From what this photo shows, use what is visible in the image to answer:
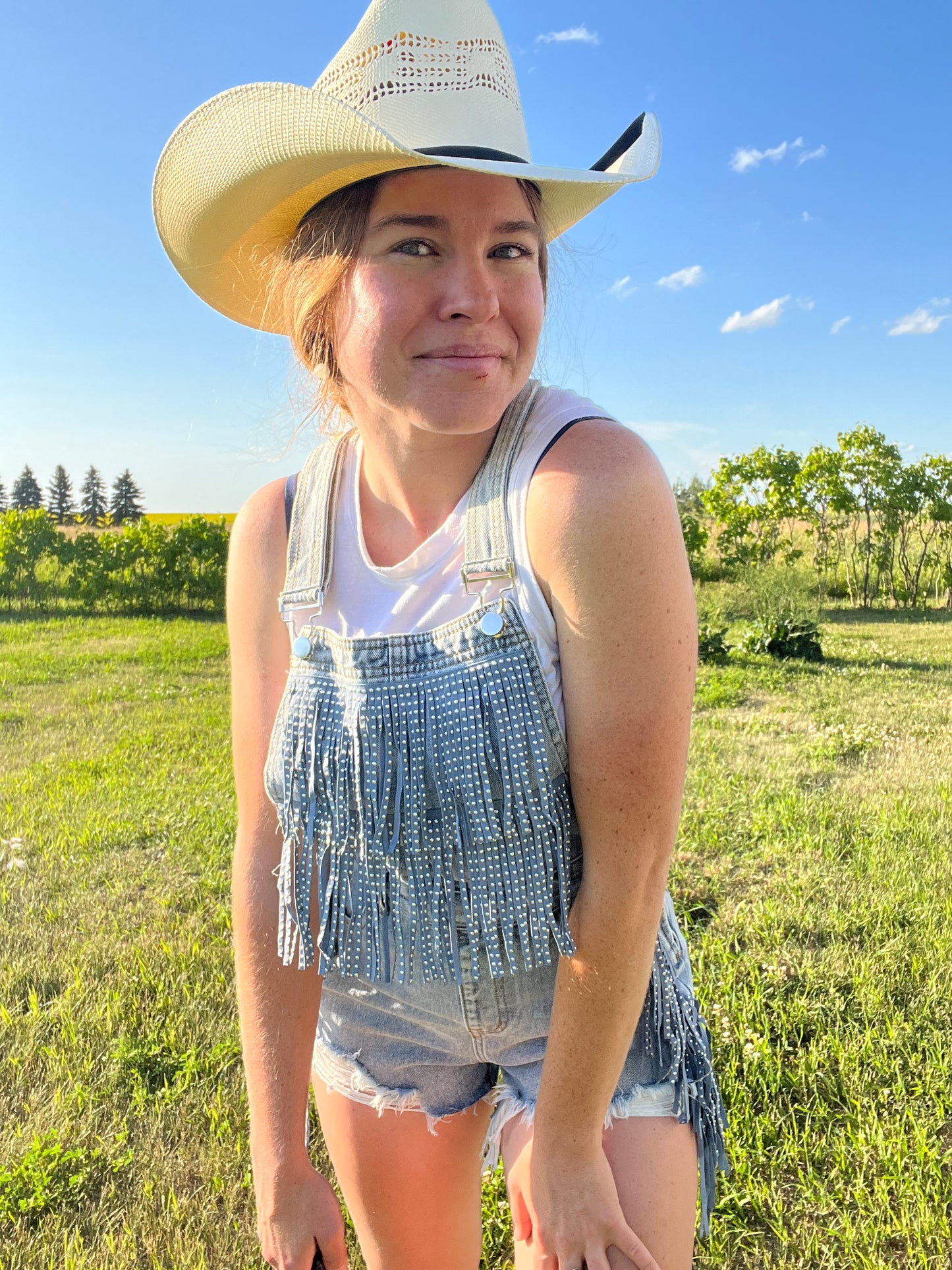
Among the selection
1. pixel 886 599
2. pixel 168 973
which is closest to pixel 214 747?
pixel 168 973

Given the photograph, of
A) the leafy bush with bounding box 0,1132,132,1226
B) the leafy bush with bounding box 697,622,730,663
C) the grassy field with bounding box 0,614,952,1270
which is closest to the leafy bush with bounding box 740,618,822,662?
the leafy bush with bounding box 697,622,730,663

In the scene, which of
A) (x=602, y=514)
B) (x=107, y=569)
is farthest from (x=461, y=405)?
(x=107, y=569)

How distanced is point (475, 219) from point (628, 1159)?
1.37 metres

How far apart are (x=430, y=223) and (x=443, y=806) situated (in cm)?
83

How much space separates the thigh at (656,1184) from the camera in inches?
49.1

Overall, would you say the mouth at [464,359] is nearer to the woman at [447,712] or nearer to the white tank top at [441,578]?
the woman at [447,712]

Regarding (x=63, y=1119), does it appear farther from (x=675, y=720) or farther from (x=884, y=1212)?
(x=675, y=720)

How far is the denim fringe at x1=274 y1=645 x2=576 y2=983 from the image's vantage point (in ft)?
3.99

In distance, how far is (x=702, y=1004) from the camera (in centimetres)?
298

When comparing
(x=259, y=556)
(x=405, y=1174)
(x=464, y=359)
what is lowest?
(x=405, y=1174)

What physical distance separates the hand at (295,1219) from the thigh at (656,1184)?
1.24 feet

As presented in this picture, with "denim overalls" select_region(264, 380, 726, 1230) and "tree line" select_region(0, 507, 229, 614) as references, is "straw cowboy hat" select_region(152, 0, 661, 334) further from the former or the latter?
"tree line" select_region(0, 507, 229, 614)

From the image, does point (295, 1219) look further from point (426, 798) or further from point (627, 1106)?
point (426, 798)

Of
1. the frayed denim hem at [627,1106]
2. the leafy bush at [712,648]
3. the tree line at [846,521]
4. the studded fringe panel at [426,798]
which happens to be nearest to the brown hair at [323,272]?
the studded fringe panel at [426,798]
